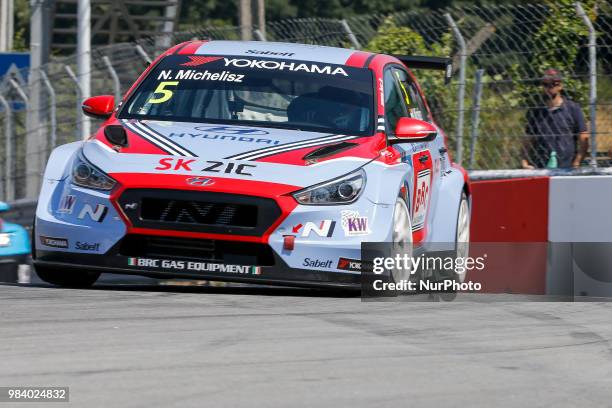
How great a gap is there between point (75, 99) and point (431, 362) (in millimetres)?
12160

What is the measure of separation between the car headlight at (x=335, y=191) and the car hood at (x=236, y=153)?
0.04 metres

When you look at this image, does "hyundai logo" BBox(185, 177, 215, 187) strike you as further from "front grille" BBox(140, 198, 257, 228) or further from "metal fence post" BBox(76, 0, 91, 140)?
"metal fence post" BBox(76, 0, 91, 140)

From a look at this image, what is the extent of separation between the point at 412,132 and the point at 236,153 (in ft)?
4.12

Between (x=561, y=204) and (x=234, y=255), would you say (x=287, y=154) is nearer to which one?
(x=234, y=255)

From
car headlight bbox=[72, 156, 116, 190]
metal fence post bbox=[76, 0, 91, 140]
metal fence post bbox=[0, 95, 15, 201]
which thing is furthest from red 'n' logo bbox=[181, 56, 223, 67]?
metal fence post bbox=[0, 95, 15, 201]

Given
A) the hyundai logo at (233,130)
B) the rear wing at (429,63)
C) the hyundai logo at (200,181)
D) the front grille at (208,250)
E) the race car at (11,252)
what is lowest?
the race car at (11,252)

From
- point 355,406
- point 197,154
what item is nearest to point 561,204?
point 197,154

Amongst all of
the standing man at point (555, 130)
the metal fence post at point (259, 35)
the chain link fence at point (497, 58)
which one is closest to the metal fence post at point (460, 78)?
the chain link fence at point (497, 58)

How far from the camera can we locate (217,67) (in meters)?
9.60

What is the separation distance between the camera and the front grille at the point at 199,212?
26.7ft

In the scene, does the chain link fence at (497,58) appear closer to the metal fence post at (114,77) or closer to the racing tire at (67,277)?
the metal fence post at (114,77)

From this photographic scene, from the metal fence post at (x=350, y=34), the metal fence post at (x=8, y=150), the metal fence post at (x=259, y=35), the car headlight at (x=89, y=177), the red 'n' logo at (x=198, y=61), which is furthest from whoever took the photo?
the metal fence post at (x=8, y=150)

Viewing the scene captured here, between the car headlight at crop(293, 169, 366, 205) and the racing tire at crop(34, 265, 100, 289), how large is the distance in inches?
62.4

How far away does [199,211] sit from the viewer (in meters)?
8.16
